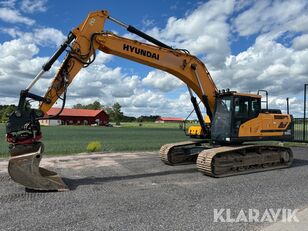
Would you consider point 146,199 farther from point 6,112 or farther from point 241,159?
point 6,112

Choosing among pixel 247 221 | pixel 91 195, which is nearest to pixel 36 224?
pixel 91 195

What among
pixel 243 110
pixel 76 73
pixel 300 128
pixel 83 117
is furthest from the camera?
pixel 83 117

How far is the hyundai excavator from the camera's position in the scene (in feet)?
28.1

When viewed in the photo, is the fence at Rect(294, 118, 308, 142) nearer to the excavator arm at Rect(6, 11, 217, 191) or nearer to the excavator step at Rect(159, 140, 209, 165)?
the excavator step at Rect(159, 140, 209, 165)

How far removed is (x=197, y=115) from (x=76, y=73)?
4974 mm

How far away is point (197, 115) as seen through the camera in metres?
12.8

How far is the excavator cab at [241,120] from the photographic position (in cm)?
1164

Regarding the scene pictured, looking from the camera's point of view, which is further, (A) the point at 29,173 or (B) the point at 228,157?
(B) the point at 228,157

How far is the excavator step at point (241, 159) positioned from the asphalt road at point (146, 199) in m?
0.43

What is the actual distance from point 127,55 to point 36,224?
605 centimetres

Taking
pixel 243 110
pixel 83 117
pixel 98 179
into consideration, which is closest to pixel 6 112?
pixel 83 117

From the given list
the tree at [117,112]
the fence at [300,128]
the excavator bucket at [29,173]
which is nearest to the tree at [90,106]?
the tree at [117,112]

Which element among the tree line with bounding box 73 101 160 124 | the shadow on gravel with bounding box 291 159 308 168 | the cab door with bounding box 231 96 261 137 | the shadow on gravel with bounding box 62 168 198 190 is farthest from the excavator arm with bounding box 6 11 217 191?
the tree line with bounding box 73 101 160 124

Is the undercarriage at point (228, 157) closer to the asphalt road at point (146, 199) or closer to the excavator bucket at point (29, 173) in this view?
the asphalt road at point (146, 199)
